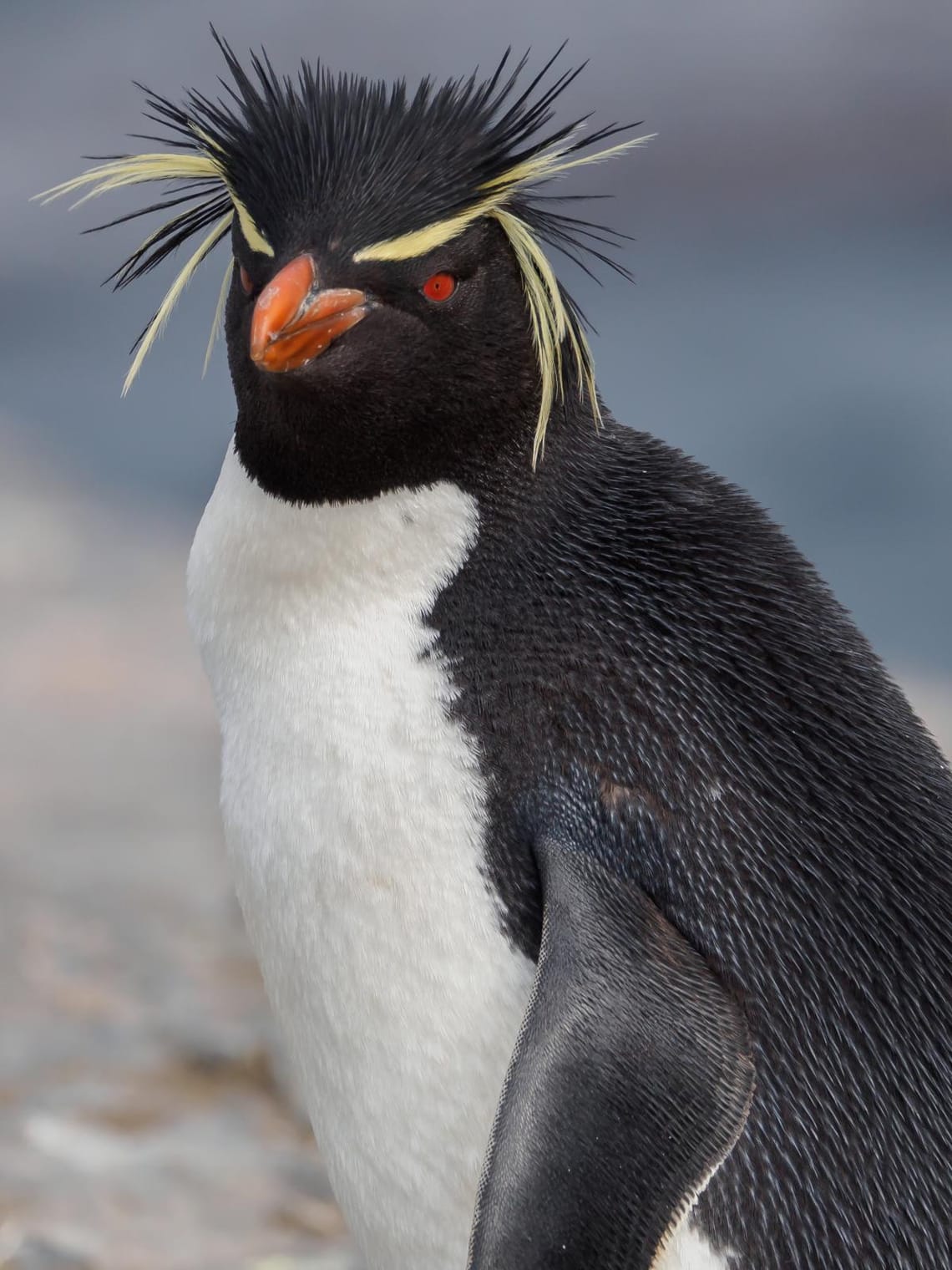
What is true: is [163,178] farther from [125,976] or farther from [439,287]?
[125,976]

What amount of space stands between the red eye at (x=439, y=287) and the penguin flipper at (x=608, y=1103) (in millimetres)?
460

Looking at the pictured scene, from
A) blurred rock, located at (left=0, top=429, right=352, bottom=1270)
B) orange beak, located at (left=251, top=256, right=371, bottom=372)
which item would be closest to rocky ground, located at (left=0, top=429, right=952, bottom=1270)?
blurred rock, located at (left=0, top=429, right=352, bottom=1270)

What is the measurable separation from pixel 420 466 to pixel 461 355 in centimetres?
9

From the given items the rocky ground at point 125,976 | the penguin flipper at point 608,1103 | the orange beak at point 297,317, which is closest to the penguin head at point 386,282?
the orange beak at point 297,317

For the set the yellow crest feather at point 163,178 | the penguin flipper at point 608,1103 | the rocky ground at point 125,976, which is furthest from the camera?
the rocky ground at point 125,976

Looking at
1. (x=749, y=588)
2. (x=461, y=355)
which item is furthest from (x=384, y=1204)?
(x=461, y=355)

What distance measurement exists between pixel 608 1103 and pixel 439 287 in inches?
23.6

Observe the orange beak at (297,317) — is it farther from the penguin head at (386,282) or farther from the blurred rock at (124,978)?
the blurred rock at (124,978)

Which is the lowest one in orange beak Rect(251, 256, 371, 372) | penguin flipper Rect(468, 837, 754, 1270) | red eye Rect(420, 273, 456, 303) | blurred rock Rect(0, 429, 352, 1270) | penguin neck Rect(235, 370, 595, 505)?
blurred rock Rect(0, 429, 352, 1270)

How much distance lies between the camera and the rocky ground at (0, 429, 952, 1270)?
1797mm

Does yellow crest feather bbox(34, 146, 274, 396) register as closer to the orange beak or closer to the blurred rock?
the orange beak

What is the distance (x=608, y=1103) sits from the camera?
106 centimetres

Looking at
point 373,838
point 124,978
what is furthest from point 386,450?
point 124,978

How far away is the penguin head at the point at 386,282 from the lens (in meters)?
1.15
